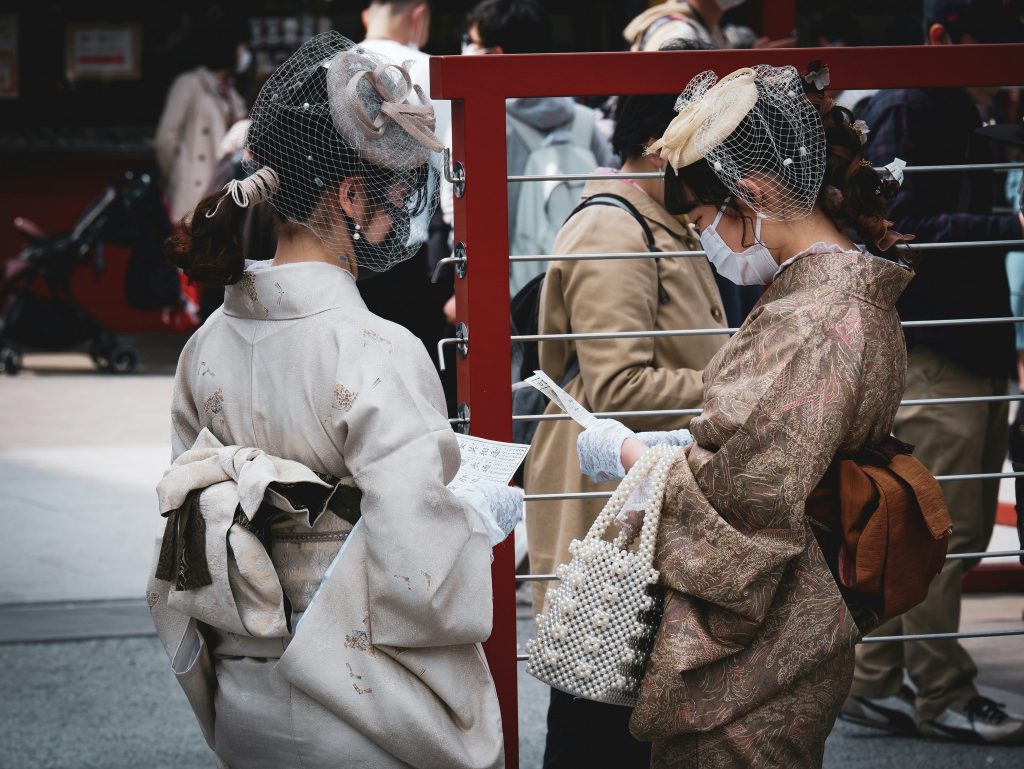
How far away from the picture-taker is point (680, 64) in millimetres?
2791

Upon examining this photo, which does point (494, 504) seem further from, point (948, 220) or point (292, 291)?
point (948, 220)

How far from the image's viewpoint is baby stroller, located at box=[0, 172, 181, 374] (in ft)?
31.4

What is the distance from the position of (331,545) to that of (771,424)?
0.76m

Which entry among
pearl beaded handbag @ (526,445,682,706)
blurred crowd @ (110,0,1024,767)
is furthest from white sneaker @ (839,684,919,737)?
pearl beaded handbag @ (526,445,682,706)

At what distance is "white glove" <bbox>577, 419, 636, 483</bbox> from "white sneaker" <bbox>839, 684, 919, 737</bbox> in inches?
70.7

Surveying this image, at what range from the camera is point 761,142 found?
2316 millimetres

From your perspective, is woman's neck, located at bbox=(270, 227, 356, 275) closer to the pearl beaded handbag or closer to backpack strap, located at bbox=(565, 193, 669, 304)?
the pearl beaded handbag

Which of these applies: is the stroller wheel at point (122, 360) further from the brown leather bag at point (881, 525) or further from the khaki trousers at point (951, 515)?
the brown leather bag at point (881, 525)

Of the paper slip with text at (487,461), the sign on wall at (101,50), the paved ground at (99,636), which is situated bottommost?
the paved ground at (99,636)

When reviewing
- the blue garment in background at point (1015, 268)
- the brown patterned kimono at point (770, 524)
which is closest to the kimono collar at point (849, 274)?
the brown patterned kimono at point (770, 524)

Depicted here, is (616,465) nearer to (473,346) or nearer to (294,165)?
(473,346)

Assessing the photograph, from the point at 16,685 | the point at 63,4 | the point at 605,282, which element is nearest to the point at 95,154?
the point at 63,4

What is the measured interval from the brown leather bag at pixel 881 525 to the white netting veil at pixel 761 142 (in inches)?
18.0

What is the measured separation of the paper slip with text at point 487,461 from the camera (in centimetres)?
254
